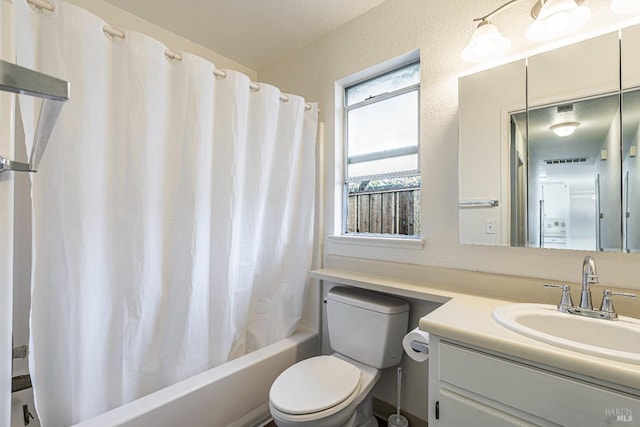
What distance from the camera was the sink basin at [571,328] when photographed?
81 centimetres

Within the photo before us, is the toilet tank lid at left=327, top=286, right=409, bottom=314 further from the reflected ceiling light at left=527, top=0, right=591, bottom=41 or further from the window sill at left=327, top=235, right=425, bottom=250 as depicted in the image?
the reflected ceiling light at left=527, top=0, right=591, bottom=41

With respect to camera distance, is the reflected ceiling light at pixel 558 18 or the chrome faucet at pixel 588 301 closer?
the chrome faucet at pixel 588 301

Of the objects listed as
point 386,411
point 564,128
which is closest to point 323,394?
point 386,411

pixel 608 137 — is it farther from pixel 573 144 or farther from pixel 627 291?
pixel 627 291

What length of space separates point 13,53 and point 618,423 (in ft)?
6.51

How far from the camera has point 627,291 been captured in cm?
102

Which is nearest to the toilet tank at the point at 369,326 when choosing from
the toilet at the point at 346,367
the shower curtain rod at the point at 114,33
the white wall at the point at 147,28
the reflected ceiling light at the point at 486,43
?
the toilet at the point at 346,367

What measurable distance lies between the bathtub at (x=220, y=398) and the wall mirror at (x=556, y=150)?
122 centimetres

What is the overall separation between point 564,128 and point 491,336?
0.92m

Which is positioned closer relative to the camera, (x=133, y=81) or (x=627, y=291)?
(x=627, y=291)

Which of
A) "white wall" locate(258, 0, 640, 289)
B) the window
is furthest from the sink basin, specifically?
the window

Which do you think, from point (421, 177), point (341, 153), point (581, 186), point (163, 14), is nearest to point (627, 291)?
point (581, 186)

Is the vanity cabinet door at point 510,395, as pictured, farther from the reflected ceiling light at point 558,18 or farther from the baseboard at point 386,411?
the reflected ceiling light at point 558,18

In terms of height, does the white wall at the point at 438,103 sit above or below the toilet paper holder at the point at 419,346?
above
